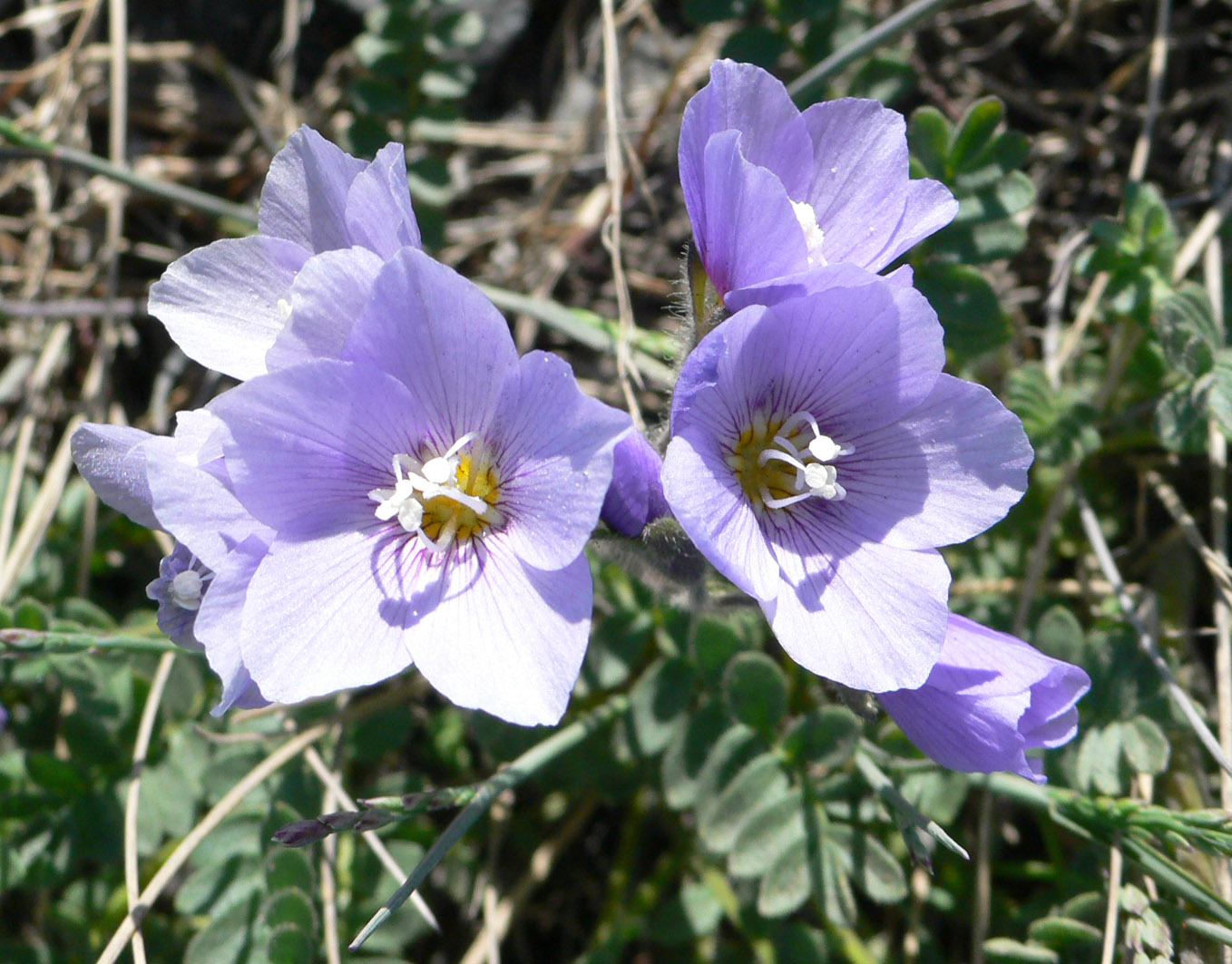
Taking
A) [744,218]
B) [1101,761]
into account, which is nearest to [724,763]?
[1101,761]

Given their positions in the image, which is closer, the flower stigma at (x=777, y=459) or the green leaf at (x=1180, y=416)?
the flower stigma at (x=777, y=459)

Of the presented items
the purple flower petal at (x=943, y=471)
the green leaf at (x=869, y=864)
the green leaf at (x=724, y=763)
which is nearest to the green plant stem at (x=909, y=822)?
the green leaf at (x=869, y=864)

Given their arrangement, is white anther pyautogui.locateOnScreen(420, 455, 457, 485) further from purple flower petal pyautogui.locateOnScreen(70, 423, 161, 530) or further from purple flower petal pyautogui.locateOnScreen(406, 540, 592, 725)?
purple flower petal pyautogui.locateOnScreen(70, 423, 161, 530)

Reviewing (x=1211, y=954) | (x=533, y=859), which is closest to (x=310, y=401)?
(x=533, y=859)

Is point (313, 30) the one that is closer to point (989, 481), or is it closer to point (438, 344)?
point (438, 344)

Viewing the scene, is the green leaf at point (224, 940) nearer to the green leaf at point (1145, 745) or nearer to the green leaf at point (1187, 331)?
the green leaf at point (1145, 745)

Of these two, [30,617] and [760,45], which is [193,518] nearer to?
[30,617]
